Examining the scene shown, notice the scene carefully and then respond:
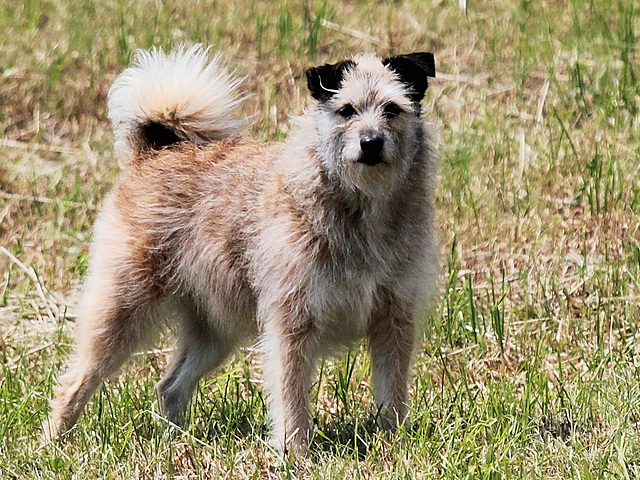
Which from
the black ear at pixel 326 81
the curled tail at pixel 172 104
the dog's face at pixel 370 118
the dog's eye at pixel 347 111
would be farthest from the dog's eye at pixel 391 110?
the curled tail at pixel 172 104

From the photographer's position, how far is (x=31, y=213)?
784cm

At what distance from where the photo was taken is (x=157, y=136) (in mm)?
5707

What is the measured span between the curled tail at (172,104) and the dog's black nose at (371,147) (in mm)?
1304

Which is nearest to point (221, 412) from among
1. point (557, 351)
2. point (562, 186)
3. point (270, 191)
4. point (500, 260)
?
point (270, 191)

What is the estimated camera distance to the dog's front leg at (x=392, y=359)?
4.90 meters

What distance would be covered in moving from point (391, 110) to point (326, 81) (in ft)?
1.06

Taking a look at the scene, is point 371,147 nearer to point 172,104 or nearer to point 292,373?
point 292,373

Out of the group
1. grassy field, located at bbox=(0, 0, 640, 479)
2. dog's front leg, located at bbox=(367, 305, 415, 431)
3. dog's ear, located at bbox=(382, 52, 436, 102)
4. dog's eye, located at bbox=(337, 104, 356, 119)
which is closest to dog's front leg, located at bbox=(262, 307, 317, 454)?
grassy field, located at bbox=(0, 0, 640, 479)

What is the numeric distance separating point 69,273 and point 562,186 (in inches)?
129

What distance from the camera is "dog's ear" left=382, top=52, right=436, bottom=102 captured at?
479cm

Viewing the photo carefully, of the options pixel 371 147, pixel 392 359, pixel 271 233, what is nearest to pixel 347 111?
pixel 371 147

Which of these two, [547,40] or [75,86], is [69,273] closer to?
[75,86]

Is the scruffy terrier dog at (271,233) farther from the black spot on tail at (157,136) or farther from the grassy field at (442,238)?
the grassy field at (442,238)

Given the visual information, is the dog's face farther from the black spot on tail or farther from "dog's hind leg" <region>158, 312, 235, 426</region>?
"dog's hind leg" <region>158, 312, 235, 426</region>
